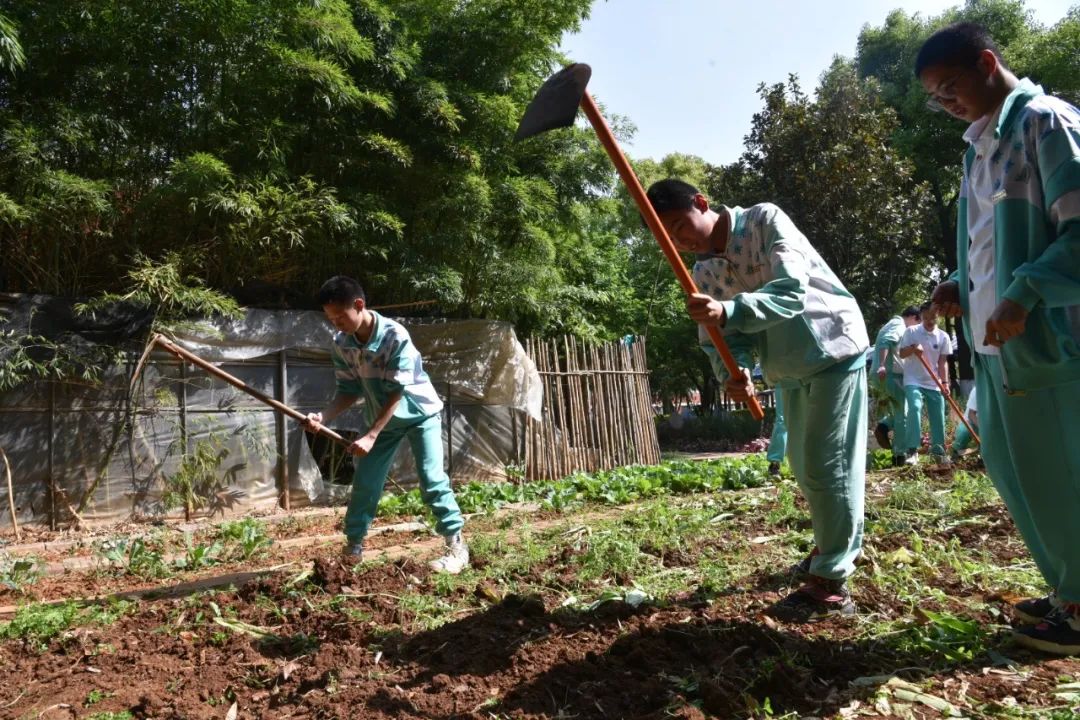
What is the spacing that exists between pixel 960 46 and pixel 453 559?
3372mm

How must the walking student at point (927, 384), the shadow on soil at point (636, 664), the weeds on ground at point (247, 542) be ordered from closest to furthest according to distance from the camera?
1. the shadow on soil at point (636, 664)
2. the weeds on ground at point (247, 542)
3. the walking student at point (927, 384)

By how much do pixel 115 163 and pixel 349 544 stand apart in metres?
4.64

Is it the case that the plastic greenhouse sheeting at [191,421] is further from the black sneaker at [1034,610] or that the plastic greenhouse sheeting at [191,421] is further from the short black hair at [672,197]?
the black sneaker at [1034,610]

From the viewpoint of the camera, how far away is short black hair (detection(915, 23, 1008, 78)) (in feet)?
7.68

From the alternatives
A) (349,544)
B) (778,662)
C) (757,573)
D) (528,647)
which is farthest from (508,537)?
(778,662)

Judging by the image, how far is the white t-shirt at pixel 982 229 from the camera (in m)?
2.36

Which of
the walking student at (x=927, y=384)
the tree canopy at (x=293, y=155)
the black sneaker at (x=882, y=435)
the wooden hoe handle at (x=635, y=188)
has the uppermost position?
the tree canopy at (x=293, y=155)

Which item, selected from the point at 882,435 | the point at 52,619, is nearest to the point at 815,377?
the point at 52,619

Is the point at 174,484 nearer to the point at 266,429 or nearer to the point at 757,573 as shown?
the point at 266,429

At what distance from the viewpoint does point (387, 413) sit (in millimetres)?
4355

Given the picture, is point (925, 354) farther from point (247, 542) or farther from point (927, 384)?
point (247, 542)

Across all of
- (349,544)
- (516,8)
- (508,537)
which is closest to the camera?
(349,544)

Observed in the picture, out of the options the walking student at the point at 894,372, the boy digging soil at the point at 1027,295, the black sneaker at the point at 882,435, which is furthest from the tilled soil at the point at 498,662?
the black sneaker at the point at 882,435

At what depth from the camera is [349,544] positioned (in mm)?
4625
